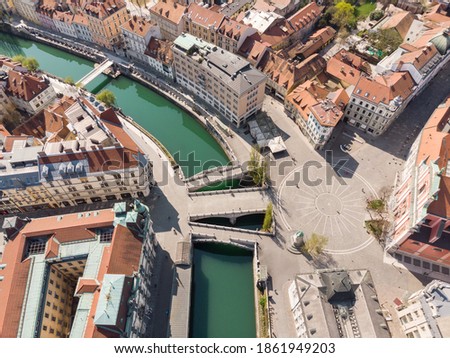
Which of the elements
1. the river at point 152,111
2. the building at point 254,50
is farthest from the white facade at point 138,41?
the building at point 254,50

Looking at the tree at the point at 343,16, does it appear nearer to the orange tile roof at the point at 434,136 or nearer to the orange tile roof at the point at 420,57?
the orange tile roof at the point at 420,57

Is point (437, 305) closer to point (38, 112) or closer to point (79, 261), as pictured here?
point (79, 261)

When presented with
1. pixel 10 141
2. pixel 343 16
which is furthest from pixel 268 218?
pixel 343 16

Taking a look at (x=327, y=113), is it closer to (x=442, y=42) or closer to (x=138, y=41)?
(x=442, y=42)

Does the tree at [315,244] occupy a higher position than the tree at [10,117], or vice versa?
the tree at [10,117]

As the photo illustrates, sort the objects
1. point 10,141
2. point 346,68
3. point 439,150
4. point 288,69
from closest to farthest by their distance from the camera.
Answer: point 439,150 → point 10,141 → point 288,69 → point 346,68

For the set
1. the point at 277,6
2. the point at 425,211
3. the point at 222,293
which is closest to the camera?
the point at 425,211

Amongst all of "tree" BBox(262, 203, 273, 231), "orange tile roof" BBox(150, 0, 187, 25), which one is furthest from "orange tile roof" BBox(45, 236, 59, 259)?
"orange tile roof" BBox(150, 0, 187, 25)
